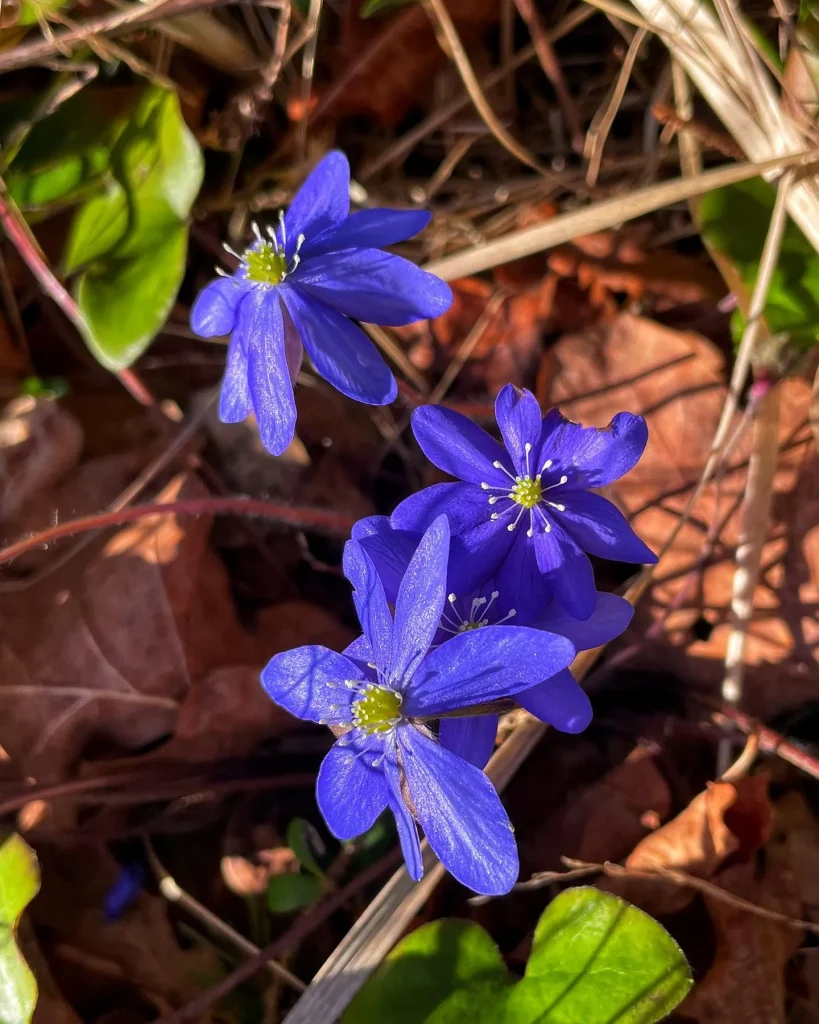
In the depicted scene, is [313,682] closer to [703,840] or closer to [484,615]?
[484,615]

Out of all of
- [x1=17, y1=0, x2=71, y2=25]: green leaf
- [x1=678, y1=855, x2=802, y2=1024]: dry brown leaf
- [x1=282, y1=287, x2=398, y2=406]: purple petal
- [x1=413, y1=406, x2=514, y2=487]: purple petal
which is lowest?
[x1=678, y1=855, x2=802, y2=1024]: dry brown leaf

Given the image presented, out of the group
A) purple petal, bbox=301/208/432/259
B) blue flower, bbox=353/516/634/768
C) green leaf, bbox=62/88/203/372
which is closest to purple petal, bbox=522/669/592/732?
blue flower, bbox=353/516/634/768

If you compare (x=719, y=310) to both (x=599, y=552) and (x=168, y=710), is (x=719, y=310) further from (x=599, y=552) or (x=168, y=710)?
(x=168, y=710)

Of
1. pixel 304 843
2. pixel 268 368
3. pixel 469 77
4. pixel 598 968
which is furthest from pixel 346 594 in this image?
pixel 469 77

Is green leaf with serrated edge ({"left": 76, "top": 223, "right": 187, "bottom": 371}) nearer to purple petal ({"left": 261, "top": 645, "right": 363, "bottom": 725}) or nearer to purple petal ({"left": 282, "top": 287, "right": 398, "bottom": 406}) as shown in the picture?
purple petal ({"left": 282, "top": 287, "right": 398, "bottom": 406})

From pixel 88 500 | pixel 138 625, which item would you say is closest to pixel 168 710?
pixel 138 625

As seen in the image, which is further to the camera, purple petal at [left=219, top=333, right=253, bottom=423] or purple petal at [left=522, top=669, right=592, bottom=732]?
purple petal at [left=219, top=333, right=253, bottom=423]
